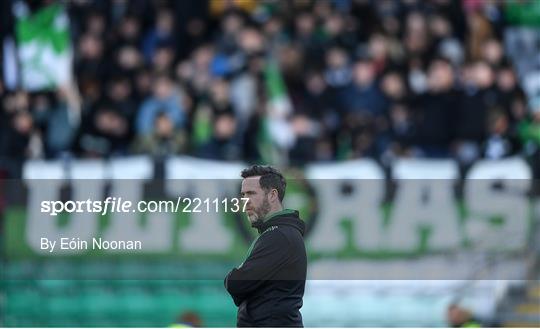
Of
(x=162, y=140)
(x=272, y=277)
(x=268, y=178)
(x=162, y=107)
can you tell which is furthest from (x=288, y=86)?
(x=272, y=277)

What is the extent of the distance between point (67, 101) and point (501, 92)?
4292mm

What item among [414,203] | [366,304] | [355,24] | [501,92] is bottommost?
[366,304]

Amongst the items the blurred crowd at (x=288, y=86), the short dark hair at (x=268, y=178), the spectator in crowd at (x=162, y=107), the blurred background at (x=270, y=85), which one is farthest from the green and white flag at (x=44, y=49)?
the short dark hair at (x=268, y=178)

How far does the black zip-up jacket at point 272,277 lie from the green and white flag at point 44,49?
8.10 metres

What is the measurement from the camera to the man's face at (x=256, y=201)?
7.57m

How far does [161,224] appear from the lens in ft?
38.9

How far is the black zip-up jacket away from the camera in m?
7.46

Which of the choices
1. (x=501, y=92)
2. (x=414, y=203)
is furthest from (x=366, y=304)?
(x=501, y=92)

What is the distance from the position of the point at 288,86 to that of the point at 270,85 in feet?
0.67

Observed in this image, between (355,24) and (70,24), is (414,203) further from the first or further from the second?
(70,24)

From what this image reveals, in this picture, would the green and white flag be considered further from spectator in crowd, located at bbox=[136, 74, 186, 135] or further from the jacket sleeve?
the jacket sleeve

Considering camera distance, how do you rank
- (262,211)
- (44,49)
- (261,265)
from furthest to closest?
(44,49), (262,211), (261,265)

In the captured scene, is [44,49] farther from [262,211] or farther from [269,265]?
[269,265]

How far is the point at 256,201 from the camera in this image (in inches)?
299
